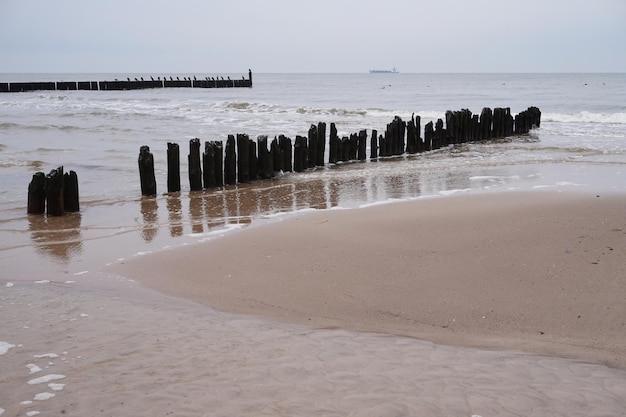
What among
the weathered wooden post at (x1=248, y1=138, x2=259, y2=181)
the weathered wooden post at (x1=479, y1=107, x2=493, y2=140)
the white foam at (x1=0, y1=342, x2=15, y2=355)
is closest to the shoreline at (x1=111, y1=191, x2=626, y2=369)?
the white foam at (x1=0, y1=342, x2=15, y2=355)

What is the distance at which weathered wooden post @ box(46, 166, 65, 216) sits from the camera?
8867 millimetres

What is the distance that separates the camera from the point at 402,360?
3.75m

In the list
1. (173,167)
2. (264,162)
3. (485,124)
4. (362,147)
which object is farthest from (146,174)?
(485,124)

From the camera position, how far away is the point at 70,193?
9.06 meters

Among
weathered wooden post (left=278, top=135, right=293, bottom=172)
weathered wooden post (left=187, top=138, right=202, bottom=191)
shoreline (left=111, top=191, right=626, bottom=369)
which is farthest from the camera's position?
weathered wooden post (left=278, top=135, right=293, bottom=172)

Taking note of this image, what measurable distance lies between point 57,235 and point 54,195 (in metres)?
1.52

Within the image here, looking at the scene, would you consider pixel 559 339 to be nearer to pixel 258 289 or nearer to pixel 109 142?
pixel 258 289

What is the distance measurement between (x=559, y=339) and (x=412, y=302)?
45.0 inches

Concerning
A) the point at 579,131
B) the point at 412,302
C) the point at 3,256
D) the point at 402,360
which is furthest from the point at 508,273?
the point at 579,131

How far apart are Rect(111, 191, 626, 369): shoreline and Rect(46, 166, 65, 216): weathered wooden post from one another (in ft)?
10.6

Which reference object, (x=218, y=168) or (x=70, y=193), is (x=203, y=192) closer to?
(x=218, y=168)

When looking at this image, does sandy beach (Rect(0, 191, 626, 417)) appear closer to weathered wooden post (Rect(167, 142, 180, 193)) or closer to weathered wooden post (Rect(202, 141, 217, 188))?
weathered wooden post (Rect(167, 142, 180, 193))

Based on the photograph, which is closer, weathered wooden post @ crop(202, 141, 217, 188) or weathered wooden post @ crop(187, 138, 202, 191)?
weathered wooden post @ crop(187, 138, 202, 191)

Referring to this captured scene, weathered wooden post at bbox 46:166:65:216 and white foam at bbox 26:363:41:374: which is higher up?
weathered wooden post at bbox 46:166:65:216
